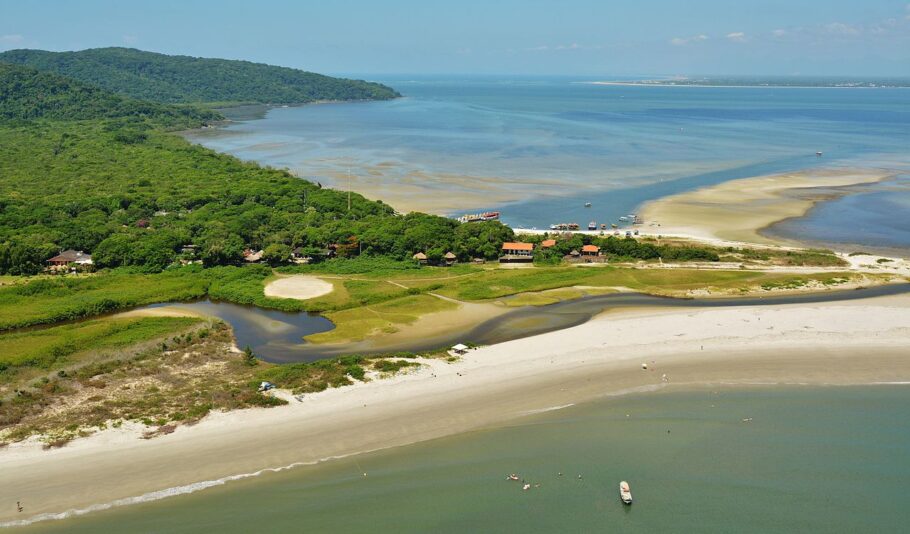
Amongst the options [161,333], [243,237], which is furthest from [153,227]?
[161,333]

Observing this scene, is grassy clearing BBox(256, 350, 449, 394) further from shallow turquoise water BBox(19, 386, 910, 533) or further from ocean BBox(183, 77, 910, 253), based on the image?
ocean BBox(183, 77, 910, 253)

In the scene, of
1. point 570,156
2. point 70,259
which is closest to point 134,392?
point 70,259

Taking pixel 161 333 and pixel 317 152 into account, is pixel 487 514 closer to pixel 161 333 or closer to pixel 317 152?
pixel 161 333

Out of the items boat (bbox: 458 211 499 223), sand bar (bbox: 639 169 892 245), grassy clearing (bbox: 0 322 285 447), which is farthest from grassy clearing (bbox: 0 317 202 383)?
sand bar (bbox: 639 169 892 245)

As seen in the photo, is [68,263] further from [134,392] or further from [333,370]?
[333,370]

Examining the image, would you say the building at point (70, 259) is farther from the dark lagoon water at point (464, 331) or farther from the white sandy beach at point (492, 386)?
the white sandy beach at point (492, 386)

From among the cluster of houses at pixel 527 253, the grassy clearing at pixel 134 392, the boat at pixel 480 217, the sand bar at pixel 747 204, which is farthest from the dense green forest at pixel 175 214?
the sand bar at pixel 747 204
